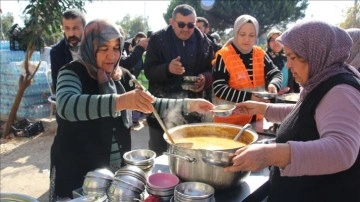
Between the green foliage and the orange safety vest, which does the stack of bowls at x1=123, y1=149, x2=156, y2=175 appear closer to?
the orange safety vest

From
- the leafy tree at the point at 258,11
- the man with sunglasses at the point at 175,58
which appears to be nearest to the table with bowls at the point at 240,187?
the man with sunglasses at the point at 175,58

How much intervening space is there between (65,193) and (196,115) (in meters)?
1.37

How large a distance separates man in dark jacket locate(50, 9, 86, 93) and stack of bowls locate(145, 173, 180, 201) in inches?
70.1

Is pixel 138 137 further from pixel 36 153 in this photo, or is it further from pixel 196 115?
pixel 196 115

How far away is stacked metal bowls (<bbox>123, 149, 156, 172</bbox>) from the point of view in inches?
60.6

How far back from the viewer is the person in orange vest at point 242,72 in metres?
2.60

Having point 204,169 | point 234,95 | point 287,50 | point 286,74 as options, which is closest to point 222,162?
point 204,169

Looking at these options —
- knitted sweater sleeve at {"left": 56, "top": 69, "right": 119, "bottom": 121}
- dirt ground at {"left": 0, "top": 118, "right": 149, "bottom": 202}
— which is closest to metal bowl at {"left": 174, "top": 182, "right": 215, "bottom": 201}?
knitted sweater sleeve at {"left": 56, "top": 69, "right": 119, "bottom": 121}

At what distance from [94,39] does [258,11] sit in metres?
22.6

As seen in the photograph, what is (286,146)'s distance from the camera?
43.6 inches

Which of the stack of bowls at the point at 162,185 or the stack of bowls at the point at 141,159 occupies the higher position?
the stack of bowls at the point at 141,159

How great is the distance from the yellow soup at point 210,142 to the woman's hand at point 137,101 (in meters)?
0.25

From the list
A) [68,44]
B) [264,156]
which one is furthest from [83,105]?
[68,44]

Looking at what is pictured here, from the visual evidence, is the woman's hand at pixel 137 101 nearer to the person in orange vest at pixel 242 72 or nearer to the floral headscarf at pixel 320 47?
the floral headscarf at pixel 320 47
